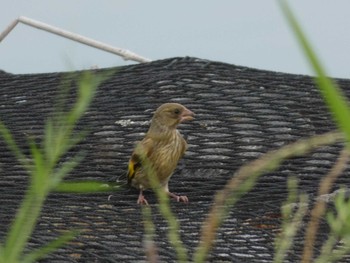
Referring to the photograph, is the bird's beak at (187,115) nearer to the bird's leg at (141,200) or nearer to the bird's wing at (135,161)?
the bird's wing at (135,161)

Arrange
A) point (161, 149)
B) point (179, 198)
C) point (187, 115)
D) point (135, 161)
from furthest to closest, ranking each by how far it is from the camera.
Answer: point (161, 149)
point (187, 115)
point (135, 161)
point (179, 198)

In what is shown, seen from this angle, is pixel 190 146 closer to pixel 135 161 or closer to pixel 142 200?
pixel 135 161

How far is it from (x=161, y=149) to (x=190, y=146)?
0.29 m

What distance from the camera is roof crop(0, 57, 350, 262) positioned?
2.53 metres

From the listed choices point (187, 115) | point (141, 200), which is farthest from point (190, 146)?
point (141, 200)

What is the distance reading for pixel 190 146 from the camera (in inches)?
142

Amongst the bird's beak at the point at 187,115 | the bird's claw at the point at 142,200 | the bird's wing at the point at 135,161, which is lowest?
the bird's claw at the point at 142,200

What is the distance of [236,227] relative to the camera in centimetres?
267

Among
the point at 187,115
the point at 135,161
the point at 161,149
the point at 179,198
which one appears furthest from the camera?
the point at 161,149

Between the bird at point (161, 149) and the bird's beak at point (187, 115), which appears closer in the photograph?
the bird at point (161, 149)

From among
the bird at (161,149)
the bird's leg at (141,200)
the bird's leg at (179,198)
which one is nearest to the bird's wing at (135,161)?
the bird at (161,149)

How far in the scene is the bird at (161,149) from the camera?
337 centimetres

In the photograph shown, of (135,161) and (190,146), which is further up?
(190,146)

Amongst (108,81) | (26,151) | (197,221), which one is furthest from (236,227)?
(108,81)
